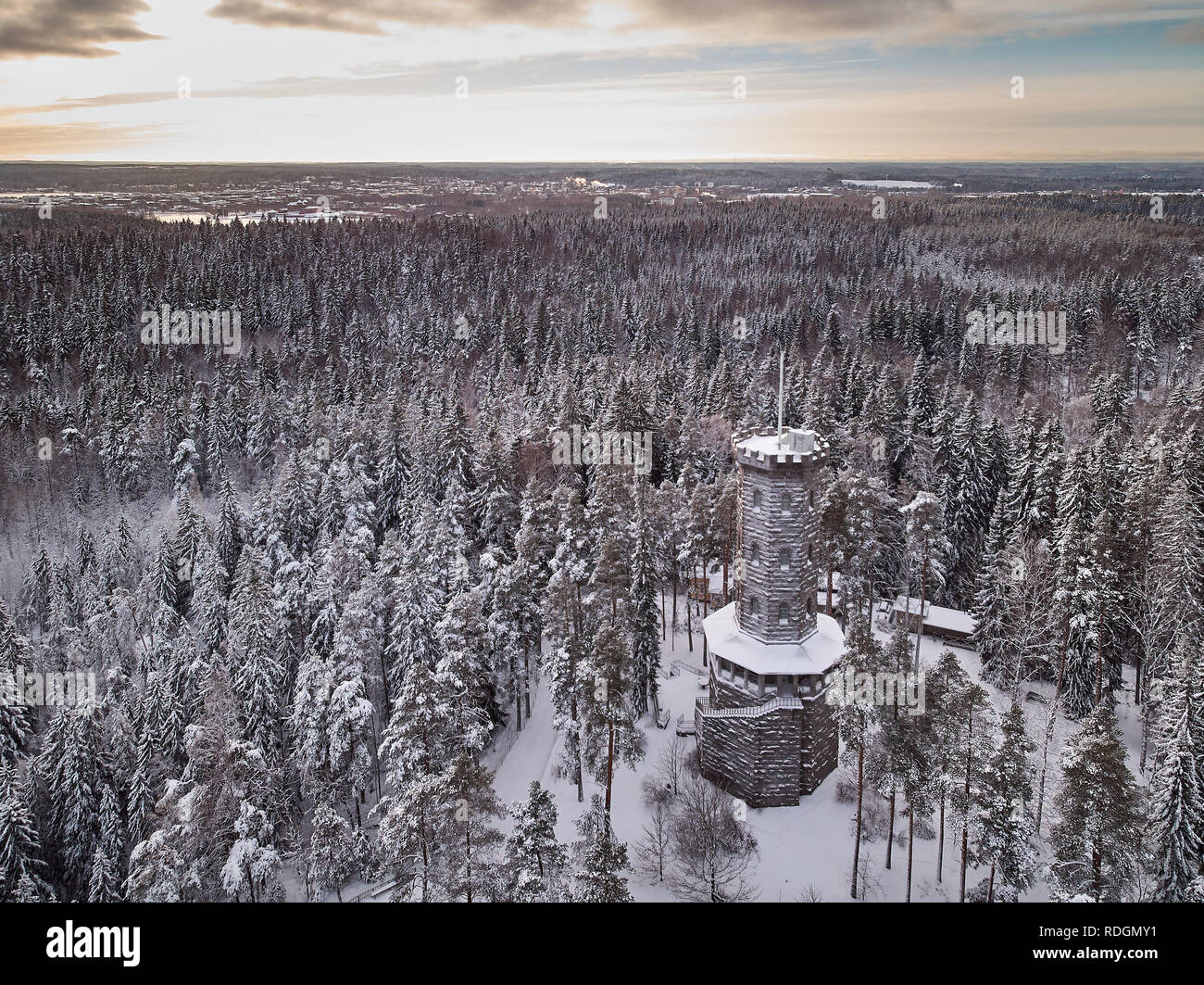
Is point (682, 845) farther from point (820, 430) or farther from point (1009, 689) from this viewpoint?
point (820, 430)

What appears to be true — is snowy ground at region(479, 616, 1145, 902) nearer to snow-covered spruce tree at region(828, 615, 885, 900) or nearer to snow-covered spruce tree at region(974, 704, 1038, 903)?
snow-covered spruce tree at region(828, 615, 885, 900)

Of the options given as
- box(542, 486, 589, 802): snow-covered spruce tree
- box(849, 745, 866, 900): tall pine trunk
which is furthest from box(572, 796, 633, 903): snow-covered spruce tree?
box(849, 745, 866, 900): tall pine trunk

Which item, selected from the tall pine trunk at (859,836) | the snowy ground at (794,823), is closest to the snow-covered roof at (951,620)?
the snowy ground at (794,823)

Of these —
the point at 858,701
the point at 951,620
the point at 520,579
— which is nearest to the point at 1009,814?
the point at 858,701

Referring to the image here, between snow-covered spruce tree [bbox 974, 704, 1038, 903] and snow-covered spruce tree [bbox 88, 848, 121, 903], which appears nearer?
snow-covered spruce tree [bbox 974, 704, 1038, 903]

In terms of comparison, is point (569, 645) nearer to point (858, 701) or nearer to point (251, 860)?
point (858, 701)

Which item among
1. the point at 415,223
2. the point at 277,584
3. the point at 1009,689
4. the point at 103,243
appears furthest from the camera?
the point at 415,223

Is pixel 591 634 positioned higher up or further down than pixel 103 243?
further down
